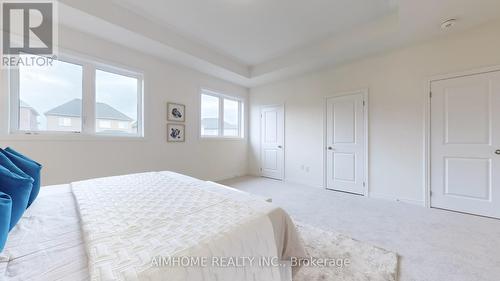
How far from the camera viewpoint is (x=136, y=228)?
89cm

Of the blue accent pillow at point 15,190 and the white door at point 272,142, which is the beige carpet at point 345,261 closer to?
the blue accent pillow at point 15,190

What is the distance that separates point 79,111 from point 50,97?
0.34 meters

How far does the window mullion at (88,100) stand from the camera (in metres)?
2.84

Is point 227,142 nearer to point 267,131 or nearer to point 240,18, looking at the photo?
point 267,131

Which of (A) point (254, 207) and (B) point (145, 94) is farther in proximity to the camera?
(B) point (145, 94)

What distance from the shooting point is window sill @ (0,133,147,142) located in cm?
235

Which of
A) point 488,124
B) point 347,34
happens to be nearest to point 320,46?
point 347,34

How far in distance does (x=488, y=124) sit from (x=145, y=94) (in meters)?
5.09

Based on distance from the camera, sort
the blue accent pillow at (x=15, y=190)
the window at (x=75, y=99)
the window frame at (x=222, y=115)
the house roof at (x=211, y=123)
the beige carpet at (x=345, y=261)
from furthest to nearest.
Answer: the house roof at (x=211, y=123) < the window frame at (x=222, y=115) < the window at (x=75, y=99) < the beige carpet at (x=345, y=261) < the blue accent pillow at (x=15, y=190)

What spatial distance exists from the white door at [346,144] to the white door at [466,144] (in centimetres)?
97

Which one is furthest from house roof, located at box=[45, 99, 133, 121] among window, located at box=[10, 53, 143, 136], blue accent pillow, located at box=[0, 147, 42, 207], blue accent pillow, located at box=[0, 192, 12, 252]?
blue accent pillow, located at box=[0, 192, 12, 252]

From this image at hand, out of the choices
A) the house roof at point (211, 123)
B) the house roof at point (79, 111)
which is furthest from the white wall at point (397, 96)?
the house roof at point (79, 111)

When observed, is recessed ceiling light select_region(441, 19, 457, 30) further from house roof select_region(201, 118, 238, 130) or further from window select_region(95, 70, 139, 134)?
window select_region(95, 70, 139, 134)

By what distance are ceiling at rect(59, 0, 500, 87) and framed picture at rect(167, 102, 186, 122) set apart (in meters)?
0.85
